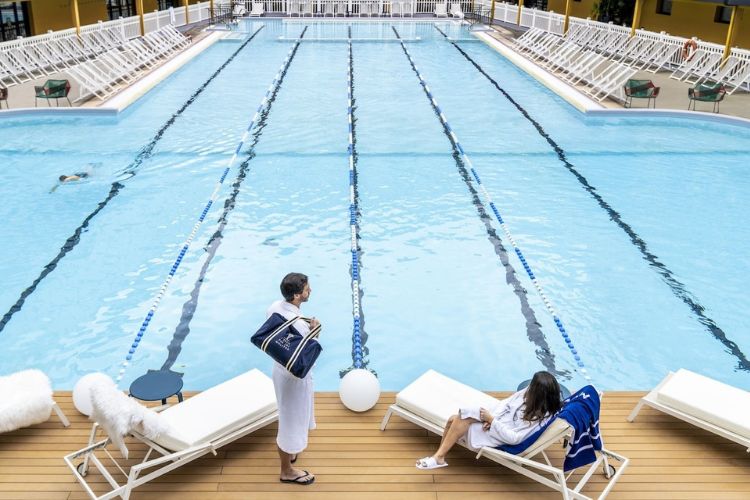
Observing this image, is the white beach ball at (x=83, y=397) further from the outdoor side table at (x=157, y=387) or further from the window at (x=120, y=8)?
the window at (x=120, y=8)

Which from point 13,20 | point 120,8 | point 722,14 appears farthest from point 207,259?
point 120,8

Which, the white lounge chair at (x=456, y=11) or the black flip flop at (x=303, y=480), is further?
the white lounge chair at (x=456, y=11)

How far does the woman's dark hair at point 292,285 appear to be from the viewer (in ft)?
9.60

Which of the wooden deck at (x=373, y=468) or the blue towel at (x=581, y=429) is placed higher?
the blue towel at (x=581, y=429)

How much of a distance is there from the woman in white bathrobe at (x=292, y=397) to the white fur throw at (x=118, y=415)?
1.89 feet

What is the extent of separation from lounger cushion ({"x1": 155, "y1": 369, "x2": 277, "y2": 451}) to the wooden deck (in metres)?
0.20

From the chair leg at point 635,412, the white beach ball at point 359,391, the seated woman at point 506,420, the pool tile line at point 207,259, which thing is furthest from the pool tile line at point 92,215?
the chair leg at point 635,412

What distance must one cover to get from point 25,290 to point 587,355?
4.77 meters

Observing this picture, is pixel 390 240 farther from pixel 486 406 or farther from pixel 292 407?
pixel 292 407

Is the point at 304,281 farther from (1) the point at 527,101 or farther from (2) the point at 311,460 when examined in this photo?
(1) the point at 527,101

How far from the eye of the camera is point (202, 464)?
3.31m

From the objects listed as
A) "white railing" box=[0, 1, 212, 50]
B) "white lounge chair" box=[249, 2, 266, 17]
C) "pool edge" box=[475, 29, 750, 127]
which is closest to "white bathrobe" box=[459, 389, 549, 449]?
"pool edge" box=[475, 29, 750, 127]

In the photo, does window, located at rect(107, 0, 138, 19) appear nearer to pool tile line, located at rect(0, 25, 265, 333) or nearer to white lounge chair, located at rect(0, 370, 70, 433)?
pool tile line, located at rect(0, 25, 265, 333)

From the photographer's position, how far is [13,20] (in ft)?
57.5
